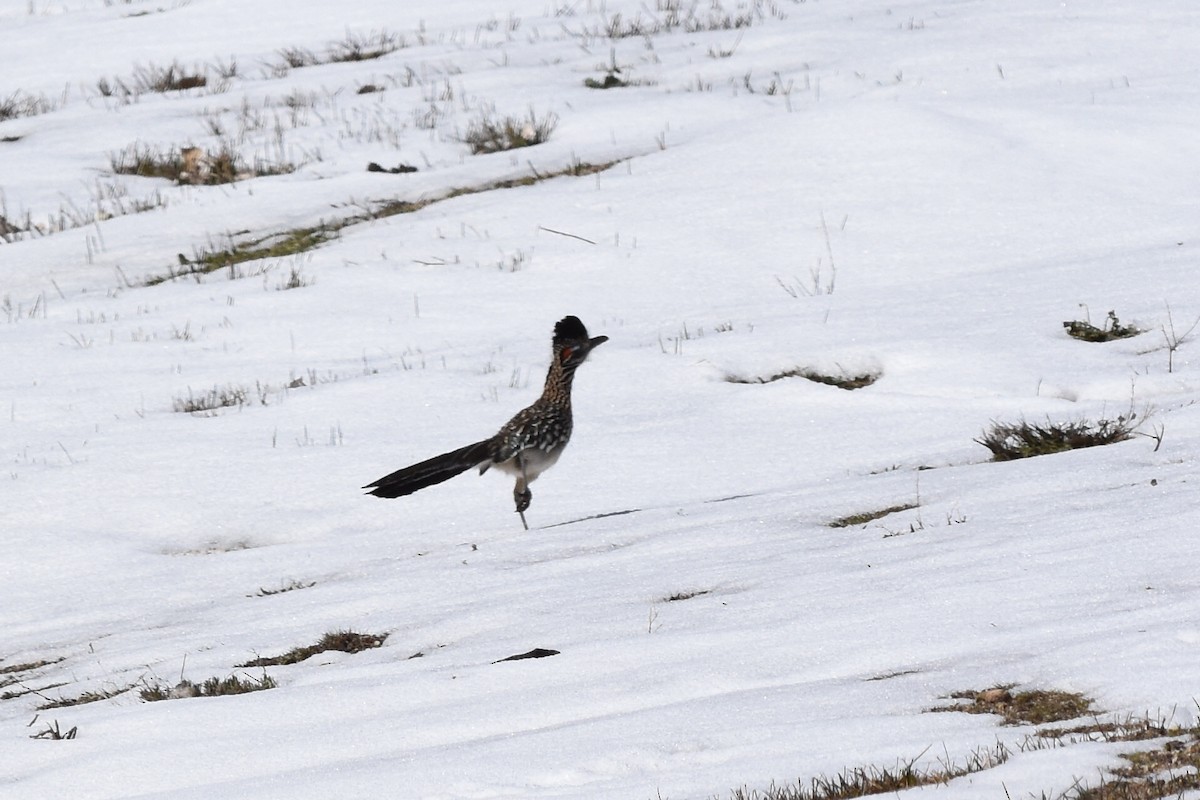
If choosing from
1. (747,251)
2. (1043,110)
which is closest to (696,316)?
(747,251)

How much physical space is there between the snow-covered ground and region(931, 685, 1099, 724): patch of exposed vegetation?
0.07m

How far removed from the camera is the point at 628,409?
9.30 m

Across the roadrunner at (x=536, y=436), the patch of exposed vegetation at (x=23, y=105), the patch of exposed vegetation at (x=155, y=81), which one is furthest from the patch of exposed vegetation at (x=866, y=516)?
the patch of exposed vegetation at (x=155, y=81)

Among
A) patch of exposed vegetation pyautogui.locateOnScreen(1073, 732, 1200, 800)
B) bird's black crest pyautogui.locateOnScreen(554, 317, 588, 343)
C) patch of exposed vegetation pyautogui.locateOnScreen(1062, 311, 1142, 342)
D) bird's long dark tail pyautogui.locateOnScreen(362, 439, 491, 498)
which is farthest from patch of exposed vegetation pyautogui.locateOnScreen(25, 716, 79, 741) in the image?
patch of exposed vegetation pyautogui.locateOnScreen(1062, 311, 1142, 342)

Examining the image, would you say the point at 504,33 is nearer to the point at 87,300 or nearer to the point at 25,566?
the point at 87,300

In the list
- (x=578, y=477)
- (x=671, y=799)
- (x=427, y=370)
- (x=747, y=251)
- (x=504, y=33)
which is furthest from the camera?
(x=504, y=33)

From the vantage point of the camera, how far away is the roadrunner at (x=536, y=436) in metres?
6.86

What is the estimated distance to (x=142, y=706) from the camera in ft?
16.5

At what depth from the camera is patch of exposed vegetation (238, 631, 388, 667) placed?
5.73m

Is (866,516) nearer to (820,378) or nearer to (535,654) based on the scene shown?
(535,654)

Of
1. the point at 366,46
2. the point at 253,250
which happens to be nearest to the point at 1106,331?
the point at 253,250

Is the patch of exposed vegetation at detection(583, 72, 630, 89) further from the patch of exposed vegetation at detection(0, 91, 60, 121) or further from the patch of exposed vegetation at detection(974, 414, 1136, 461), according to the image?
the patch of exposed vegetation at detection(974, 414, 1136, 461)

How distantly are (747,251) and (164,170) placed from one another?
7395 millimetres

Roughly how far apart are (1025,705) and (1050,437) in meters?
3.73
